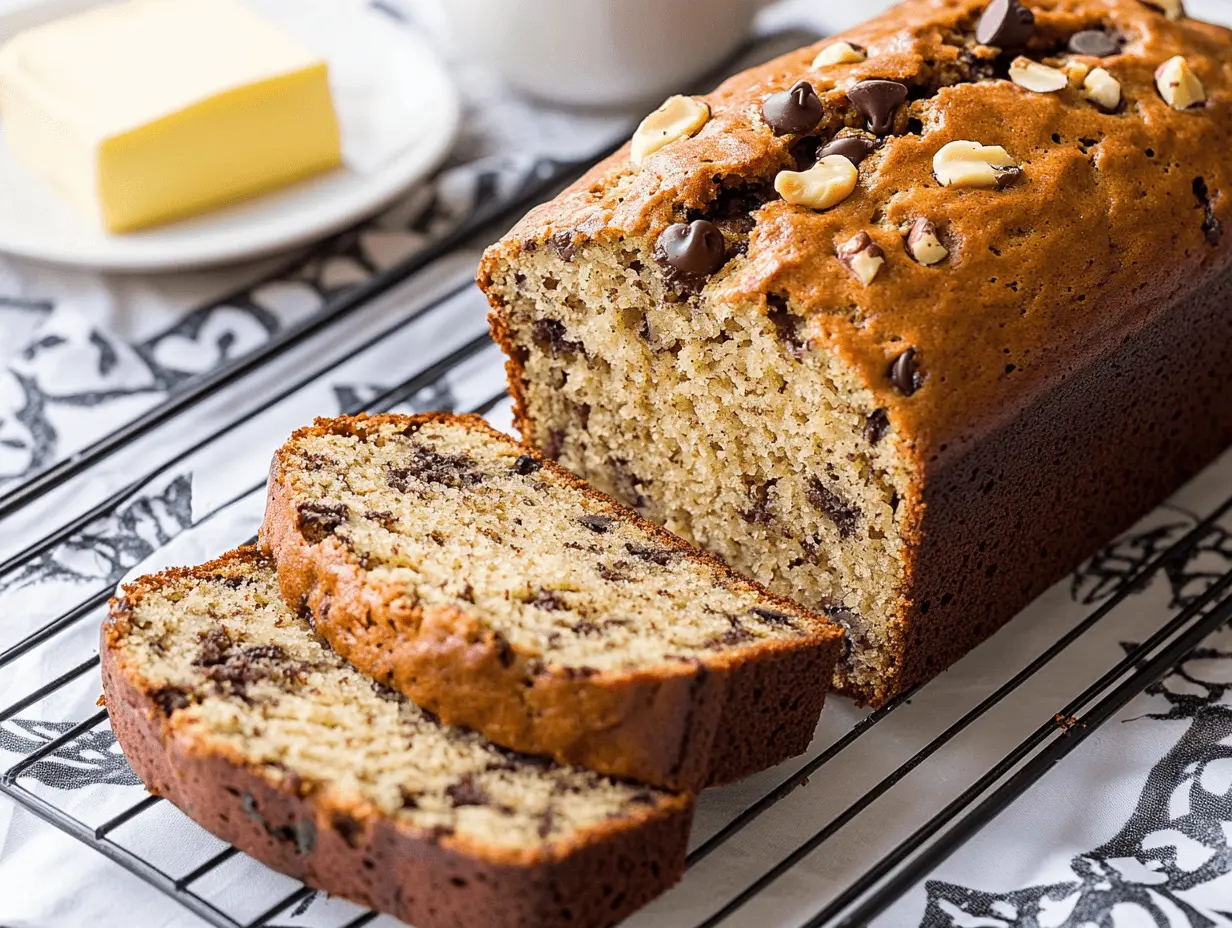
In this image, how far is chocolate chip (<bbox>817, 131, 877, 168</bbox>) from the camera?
2.66 meters

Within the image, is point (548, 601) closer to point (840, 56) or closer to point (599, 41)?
point (840, 56)

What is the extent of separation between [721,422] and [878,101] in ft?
2.14

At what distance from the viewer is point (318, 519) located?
2.51 m

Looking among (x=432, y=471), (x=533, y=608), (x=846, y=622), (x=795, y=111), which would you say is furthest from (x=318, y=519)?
(x=795, y=111)

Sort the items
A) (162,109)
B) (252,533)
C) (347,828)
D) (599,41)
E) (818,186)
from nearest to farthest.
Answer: (347,828)
(818,186)
(252,533)
(162,109)
(599,41)

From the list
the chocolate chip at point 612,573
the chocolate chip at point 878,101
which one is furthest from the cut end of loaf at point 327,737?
the chocolate chip at point 878,101

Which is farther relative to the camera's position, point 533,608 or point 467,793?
point 533,608

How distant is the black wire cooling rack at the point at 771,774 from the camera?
2330 millimetres

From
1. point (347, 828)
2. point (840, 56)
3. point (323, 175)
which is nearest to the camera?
point (347, 828)

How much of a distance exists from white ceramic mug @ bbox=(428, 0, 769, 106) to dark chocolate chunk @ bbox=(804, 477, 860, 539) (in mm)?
2004

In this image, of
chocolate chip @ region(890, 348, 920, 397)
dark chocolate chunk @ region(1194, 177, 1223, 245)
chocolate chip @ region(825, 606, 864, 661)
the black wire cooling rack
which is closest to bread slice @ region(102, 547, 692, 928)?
the black wire cooling rack

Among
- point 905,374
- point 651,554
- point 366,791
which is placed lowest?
point 651,554

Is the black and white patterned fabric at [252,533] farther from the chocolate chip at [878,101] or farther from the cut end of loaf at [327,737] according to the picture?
the chocolate chip at [878,101]

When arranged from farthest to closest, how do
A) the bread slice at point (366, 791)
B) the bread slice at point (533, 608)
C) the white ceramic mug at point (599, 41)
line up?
1. the white ceramic mug at point (599, 41)
2. the bread slice at point (533, 608)
3. the bread slice at point (366, 791)
